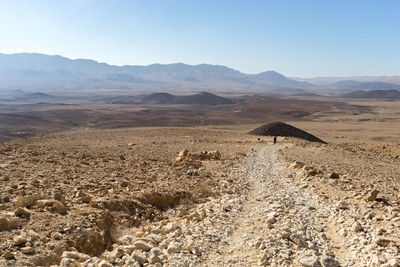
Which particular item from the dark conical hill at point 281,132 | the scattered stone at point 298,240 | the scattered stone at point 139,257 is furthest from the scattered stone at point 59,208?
the dark conical hill at point 281,132

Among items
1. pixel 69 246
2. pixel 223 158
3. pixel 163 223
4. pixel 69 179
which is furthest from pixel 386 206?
pixel 223 158

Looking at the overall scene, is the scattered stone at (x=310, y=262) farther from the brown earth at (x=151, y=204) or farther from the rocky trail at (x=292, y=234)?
the brown earth at (x=151, y=204)

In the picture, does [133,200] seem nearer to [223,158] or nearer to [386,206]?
[386,206]

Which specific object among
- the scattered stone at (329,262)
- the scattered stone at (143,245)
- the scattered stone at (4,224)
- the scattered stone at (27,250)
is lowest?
the scattered stone at (329,262)

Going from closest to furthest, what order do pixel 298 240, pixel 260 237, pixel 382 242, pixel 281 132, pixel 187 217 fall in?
pixel 382 242
pixel 298 240
pixel 260 237
pixel 187 217
pixel 281 132

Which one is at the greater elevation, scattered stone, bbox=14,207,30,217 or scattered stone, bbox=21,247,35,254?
scattered stone, bbox=14,207,30,217

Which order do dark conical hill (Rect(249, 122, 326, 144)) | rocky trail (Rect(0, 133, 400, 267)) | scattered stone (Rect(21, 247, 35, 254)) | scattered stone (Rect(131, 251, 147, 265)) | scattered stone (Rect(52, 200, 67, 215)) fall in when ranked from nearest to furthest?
scattered stone (Rect(21, 247, 35, 254)), scattered stone (Rect(131, 251, 147, 265)), rocky trail (Rect(0, 133, 400, 267)), scattered stone (Rect(52, 200, 67, 215)), dark conical hill (Rect(249, 122, 326, 144))

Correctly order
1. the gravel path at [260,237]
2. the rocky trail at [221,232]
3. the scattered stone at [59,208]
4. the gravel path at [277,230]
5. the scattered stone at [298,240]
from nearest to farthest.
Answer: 1. the rocky trail at [221,232]
2. the gravel path at [260,237]
3. the gravel path at [277,230]
4. the scattered stone at [298,240]
5. the scattered stone at [59,208]

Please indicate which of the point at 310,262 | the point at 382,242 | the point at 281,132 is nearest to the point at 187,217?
the point at 310,262

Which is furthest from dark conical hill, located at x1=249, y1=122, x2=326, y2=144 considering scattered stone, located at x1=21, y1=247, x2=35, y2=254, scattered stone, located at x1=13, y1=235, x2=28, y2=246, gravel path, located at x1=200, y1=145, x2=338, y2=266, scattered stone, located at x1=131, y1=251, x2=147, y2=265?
scattered stone, located at x1=21, y1=247, x2=35, y2=254

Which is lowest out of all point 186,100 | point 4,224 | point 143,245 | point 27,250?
point 143,245

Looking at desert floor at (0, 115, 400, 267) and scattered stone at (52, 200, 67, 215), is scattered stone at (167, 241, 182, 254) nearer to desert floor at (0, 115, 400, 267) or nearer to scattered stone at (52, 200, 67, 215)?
desert floor at (0, 115, 400, 267)

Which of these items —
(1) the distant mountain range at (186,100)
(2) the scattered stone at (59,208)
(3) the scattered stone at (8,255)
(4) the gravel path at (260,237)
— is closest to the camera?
(3) the scattered stone at (8,255)

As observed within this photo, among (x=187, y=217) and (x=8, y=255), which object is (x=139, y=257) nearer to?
(x=8, y=255)
